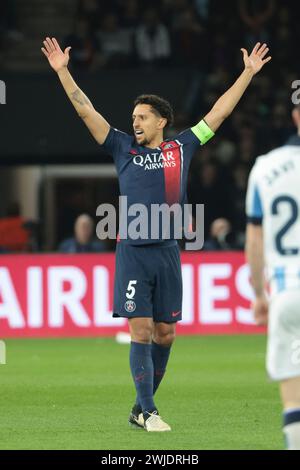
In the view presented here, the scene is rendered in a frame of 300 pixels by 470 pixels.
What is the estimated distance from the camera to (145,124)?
9914mm

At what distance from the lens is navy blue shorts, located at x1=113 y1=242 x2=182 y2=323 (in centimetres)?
977

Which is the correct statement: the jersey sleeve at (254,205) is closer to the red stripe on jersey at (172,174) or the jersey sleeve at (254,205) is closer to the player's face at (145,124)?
the red stripe on jersey at (172,174)

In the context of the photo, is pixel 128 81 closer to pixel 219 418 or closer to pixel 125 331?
pixel 125 331

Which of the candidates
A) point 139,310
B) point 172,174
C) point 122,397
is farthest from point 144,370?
point 122,397

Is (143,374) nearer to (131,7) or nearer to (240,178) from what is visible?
(240,178)

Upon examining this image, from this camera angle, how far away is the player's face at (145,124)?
32.5ft

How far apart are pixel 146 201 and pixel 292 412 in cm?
307

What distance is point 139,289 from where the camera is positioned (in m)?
9.80

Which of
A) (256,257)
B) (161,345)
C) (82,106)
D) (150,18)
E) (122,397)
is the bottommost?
(122,397)

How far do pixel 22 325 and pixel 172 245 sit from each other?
8.15 meters

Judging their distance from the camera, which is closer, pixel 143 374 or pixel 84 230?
pixel 143 374

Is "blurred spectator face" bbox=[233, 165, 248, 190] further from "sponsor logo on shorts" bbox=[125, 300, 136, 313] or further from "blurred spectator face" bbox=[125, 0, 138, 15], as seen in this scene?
"sponsor logo on shorts" bbox=[125, 300, 136, 313]

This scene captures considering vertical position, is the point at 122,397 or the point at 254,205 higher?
the point at 254,205

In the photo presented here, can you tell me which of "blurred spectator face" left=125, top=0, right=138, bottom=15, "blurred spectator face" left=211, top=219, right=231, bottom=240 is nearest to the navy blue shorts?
"blurred spectator face" left=211, top=219, right=231, bottom=240
